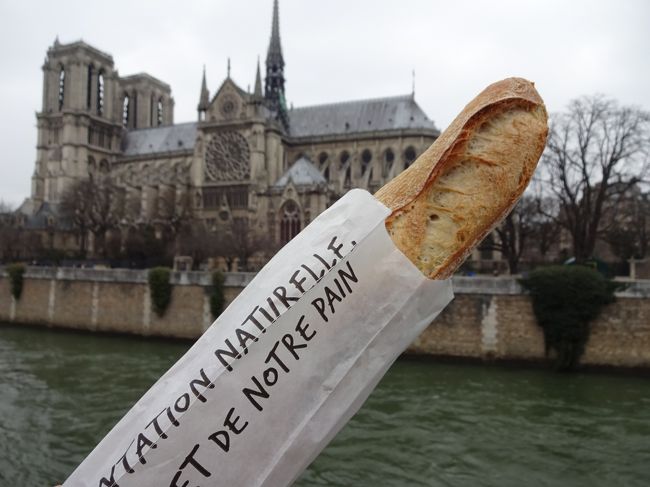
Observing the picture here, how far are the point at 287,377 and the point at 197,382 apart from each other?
24 centimetres

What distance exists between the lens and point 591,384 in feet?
46.2

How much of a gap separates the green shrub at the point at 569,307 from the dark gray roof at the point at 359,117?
30.9 meters

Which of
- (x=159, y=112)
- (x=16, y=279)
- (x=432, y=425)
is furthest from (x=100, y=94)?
(x=432, y=425)

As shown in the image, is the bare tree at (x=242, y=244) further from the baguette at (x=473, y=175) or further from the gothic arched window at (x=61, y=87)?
the gothic arched window at (x=61, y=87)

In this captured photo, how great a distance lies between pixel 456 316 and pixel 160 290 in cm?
1207

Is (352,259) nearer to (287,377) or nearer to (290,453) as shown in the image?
(287,377)

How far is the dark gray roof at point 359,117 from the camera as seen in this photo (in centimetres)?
4684

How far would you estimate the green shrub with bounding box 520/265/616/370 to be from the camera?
1570 centimetres

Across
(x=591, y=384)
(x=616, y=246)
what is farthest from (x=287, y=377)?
(x=616, y=246)

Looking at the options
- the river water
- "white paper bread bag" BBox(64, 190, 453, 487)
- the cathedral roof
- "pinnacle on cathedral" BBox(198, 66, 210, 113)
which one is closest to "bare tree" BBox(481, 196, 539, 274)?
the river water

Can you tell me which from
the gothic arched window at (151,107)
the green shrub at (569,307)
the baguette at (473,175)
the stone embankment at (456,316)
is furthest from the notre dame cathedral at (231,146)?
the baguette at (473,175)

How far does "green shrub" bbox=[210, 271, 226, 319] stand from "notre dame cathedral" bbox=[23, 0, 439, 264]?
53.4 ft

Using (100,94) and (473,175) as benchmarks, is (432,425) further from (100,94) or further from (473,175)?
(100,94)

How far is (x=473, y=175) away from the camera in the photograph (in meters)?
1.62
